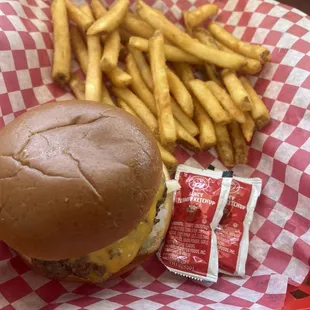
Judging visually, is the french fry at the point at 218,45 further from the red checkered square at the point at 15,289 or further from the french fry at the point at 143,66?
the red checkered square at the point at 15,289

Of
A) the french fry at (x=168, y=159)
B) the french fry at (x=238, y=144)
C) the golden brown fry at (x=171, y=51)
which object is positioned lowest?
the french fry at (x=168, y=159)

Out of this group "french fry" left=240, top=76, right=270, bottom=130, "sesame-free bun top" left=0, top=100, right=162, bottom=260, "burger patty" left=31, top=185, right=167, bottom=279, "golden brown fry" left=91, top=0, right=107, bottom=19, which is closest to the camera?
"sesame-free bun top" left=0, top=100, right=162, bottom=260

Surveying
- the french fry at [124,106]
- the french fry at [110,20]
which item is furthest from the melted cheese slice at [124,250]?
the french fry at [110,20]

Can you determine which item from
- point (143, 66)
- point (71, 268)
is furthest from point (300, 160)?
point (71, 268)

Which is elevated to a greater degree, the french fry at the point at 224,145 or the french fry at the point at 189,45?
the french fry at the point at 189,45

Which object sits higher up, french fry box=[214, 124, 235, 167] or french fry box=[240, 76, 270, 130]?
french fry box=[240, 76, 270, 130]

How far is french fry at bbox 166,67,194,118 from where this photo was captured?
98.8 inches

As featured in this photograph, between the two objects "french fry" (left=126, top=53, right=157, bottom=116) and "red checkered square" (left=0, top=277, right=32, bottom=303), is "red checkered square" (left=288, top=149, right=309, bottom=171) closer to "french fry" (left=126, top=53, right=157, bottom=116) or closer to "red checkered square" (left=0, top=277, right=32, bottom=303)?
"french fry" (left=126, top=53, right=157, bottom=116)

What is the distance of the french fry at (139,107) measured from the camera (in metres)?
2.50

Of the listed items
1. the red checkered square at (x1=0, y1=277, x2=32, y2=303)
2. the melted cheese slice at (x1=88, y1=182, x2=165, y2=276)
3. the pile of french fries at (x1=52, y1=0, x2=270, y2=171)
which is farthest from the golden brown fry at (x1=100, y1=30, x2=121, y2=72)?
the red checkered square at (x1=0, y1=277, x2=32, y2=303)

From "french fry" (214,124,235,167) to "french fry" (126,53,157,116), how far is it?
35 centimetres

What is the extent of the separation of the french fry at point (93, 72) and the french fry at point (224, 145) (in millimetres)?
652

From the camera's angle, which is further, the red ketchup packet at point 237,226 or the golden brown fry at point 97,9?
the golden brown fry at point 97,9

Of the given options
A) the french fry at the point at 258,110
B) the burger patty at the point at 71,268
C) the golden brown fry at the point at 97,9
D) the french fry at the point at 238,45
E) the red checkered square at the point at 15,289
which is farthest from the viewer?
the golden brown fry at the point at 97,9
